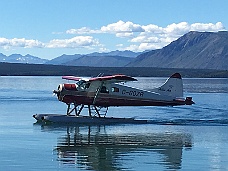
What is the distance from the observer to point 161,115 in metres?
32.9

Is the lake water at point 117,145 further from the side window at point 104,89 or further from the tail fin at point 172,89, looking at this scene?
the side window at point 104,89

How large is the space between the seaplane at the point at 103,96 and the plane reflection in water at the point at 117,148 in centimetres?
240

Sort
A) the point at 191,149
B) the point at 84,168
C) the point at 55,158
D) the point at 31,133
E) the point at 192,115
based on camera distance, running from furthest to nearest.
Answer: the point at 192,115 → the point at 31,133 → the point at 191,149 → the point at 55,158 → the point at 84,168

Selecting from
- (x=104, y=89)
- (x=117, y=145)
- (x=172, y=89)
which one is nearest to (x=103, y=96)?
(x=104, y=89)

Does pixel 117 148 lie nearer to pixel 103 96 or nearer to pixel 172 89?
pixel 103 96

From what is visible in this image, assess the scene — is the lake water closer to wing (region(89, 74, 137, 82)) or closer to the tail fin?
the tail fin

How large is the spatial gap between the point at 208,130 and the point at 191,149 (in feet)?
20.4

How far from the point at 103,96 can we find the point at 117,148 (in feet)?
30.6

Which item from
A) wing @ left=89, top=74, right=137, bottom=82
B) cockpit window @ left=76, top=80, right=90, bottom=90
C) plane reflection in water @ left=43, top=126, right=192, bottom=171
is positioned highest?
wing @ left=89, top=74, right=137, bottom=82

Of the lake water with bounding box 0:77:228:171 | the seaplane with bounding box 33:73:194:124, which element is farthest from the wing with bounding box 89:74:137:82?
the lake water with bounding box 0:77:228:171

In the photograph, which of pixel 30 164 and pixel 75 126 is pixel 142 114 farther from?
pixel 30 164

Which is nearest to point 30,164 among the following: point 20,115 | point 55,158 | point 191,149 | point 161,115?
point 55,158

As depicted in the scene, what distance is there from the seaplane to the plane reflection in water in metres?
2.40

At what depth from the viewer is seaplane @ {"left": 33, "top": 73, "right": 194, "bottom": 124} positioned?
2723 centimetres
